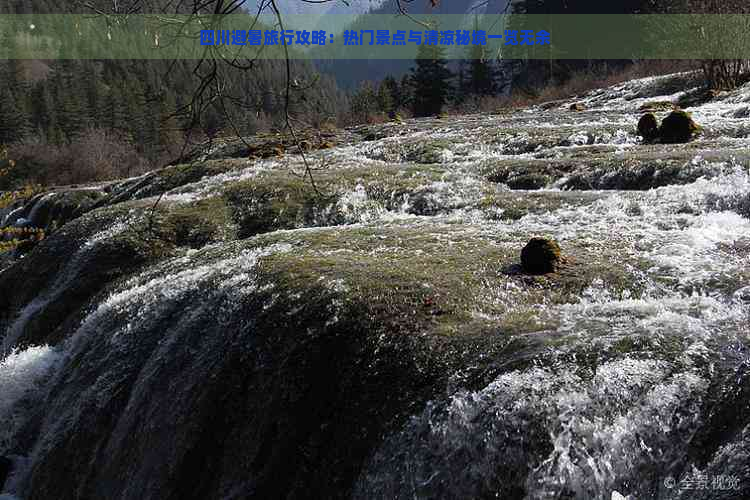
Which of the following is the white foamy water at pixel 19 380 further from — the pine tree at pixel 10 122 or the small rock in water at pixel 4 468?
the pine tree at pixel 10 122

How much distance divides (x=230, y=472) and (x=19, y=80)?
106247 millimetres

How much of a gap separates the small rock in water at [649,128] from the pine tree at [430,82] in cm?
4139

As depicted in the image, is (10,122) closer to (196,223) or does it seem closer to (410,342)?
(196,223)

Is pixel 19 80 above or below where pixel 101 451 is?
above

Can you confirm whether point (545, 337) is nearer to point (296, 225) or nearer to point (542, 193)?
point (542, 193)

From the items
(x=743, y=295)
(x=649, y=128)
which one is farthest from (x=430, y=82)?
(x=743, y=295)

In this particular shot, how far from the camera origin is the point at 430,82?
5653 cm

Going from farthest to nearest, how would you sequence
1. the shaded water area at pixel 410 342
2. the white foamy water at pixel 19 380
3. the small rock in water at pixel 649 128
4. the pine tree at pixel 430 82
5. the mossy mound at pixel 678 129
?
the pine tree at pixel 430 82, the small rock in water at pixel 649 128, the mossy mound at pixel 678 129, the white foamy water at pixel 19 380, the shaded water area at pixel 410 342

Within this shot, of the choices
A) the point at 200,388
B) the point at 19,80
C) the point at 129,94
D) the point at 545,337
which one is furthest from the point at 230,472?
the point at 19,80

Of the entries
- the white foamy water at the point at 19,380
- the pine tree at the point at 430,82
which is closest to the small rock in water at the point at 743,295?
the white foamy water at the point at 19,380

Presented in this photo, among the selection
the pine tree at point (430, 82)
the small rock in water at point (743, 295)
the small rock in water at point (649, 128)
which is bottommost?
the small rock in water at point (743, 295)

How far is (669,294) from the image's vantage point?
6359 mm

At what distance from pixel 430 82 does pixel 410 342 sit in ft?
175

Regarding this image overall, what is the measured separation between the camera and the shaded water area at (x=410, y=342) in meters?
4.38
